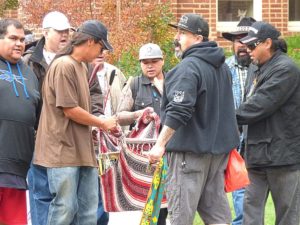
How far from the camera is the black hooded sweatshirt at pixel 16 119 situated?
6887mm

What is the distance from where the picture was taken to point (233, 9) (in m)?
16.3

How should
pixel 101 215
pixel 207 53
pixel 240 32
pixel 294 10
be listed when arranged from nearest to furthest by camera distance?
1. pixel 207 53
2. pixel 101 215
3. pixel 240 32
4. pixel 294 10

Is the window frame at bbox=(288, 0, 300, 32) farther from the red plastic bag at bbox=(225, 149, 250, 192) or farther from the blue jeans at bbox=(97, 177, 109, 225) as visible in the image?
the red plastic bag at bbox=(225, 149, 250, 192)

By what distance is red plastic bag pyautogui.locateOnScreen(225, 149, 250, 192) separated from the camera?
7.15 metres

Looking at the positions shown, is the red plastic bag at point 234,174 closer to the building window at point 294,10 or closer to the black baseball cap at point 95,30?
the black baseball cap at point 95,30

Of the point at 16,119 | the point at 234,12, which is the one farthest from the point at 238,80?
the point at 234,12

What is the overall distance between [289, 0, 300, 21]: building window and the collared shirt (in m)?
8.09

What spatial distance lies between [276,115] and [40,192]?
7.19 feet

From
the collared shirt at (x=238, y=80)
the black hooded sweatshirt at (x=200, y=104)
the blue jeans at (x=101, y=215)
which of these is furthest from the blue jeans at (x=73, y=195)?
the collared shirt at (x=238, y=80)

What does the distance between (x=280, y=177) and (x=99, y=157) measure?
1.65 meters

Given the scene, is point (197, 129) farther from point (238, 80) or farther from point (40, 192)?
point (238, 80)

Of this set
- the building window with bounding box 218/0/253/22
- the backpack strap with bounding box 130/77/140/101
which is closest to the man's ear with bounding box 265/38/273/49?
the backpack strap with bounding box 130/77/140/101

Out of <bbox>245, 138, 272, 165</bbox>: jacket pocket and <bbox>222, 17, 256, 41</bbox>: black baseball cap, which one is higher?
<bbox>222, 17, 256, 41</bbox>: black baseball cap

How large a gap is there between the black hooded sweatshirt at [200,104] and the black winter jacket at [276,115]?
40 centimetres
